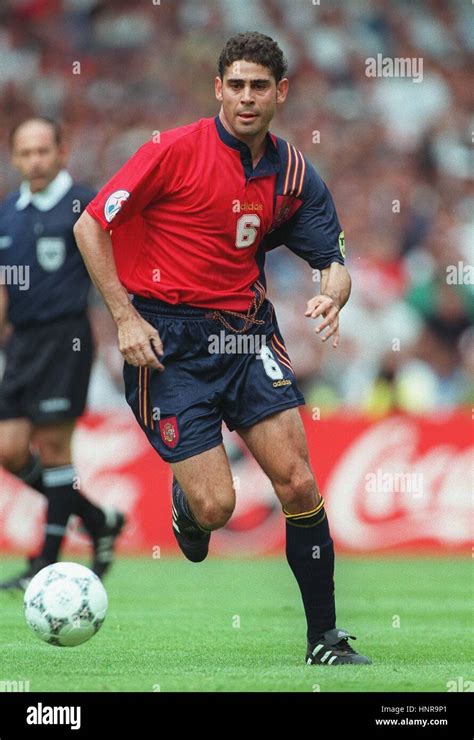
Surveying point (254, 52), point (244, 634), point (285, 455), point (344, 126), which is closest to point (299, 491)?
point (285, 455)

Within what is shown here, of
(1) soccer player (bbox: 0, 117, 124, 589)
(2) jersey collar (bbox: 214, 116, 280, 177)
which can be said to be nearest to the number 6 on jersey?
(2) jersey collar (bbox: 214, 116, 280, 177)

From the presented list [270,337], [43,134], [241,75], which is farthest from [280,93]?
[43,134]

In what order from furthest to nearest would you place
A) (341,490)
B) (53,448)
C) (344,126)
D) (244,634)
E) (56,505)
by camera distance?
(344,126), (341,490), (53,448), (56,505), (244,634)

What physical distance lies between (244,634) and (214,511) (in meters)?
0.99

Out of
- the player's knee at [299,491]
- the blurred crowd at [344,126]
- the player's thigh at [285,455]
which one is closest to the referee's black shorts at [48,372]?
the player's thigh at [285,455]

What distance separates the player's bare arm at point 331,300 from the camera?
224 inches

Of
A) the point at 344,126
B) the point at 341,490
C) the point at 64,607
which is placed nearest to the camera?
the point at 64,607

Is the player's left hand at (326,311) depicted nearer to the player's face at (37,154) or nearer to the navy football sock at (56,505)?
the navy football sock at (56,505)

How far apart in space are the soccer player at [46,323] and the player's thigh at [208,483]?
267cm

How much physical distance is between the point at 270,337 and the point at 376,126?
10733 millimetres

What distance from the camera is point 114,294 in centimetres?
573

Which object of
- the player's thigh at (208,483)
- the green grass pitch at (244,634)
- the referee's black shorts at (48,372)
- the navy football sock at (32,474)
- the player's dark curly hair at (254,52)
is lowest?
the green grass pitch at (244,634)

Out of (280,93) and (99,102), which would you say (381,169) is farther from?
(280,93)

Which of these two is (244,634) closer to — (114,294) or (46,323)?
(114,294)
